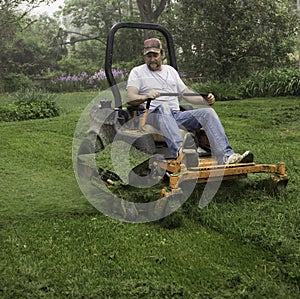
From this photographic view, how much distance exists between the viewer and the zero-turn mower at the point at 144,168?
3.09 metres

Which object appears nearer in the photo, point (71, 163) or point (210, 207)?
point (210, 207)

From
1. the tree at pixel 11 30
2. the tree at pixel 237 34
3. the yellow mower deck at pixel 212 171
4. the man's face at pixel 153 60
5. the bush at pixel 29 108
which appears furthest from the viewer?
the tree at pixel 11 30

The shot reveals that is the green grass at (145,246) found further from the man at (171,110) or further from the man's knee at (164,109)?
the man's knee at (164,109)

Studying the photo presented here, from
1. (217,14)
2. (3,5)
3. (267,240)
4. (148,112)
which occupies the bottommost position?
(267,240)

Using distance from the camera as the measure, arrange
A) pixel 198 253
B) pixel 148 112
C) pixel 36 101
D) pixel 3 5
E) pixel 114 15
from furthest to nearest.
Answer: pixel 114 15, pixel 3 5, pixel 36 101, pixel 148 112, pixel 198 253

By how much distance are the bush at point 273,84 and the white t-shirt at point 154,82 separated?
4559 mm

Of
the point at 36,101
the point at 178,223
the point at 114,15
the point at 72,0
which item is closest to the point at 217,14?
the point at 36,101

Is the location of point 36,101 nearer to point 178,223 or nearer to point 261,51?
point 261,51

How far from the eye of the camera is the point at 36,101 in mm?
8109

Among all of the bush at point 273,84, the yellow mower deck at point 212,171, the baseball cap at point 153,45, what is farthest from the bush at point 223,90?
the yellow mower deck at point 212,171

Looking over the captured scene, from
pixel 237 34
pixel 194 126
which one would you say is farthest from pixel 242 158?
pixel 237 34

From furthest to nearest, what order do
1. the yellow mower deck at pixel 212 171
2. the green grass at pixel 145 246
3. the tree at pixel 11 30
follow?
the tree at pixel 11 30 → the yellow mower deck at pixel 212 171 → the green grass at pixel 145 246

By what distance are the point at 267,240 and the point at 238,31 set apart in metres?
7.19

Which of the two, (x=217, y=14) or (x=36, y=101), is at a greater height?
(x=217, y=14)
